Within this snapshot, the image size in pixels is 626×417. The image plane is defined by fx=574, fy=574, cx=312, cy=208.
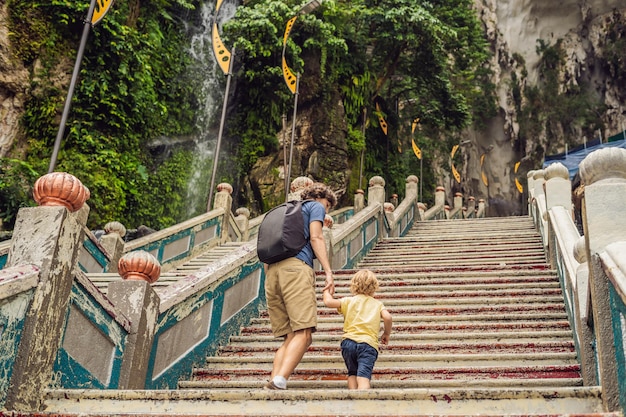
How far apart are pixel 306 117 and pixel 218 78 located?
331cm

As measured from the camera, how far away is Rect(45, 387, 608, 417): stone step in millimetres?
2475

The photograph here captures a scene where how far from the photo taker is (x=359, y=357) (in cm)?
363

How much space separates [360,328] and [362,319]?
0.20ft

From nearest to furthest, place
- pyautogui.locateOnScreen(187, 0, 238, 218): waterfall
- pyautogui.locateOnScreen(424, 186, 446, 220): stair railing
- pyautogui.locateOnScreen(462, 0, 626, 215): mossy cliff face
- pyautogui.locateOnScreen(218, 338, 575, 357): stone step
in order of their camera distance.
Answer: pyautogui.locateOnScreen(218, 338, 575, 357): stone step, pyautogui.locateOnScreen(187, 0, 238, 218): waterfall, pyautogui.locateOnScreen(424, 186, 446, 220): stair railing, pyautogui.locateOnScreen(462, 0, 626, 215): mossy cliff face

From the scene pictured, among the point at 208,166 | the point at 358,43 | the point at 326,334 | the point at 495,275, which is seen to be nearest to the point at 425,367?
the point at 326,334

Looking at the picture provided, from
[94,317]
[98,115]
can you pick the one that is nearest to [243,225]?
[98,115]

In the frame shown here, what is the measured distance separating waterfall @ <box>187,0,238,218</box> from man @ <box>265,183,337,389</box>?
1392 centimetres

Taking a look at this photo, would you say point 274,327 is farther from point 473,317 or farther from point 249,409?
point 473,317

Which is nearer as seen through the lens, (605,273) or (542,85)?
(605,273)

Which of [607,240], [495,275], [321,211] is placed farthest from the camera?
[495,275]

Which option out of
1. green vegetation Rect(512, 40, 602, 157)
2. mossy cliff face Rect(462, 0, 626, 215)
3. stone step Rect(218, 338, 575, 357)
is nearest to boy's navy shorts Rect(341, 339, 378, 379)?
stone step Rect(218, 338, 575, 357)

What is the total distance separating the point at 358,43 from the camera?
19.1 metres

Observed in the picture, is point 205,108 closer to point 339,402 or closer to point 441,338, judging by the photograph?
point 441,338

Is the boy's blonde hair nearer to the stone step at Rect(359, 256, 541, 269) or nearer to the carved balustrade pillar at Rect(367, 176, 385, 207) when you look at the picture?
the stone step at Rect(359, 256, 541, 269)
